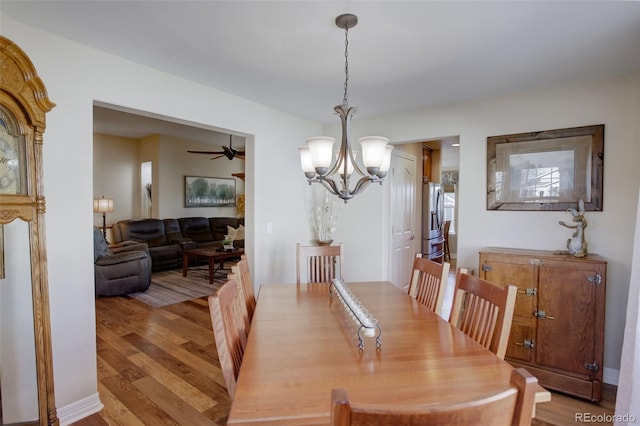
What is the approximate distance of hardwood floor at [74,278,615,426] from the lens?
205 centimetres

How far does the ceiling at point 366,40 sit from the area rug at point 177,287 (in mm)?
3029

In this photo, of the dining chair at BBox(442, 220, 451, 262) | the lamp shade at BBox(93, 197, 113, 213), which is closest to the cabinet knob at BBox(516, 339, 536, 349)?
the dining chair at BBox(442, 220, 451, 262)

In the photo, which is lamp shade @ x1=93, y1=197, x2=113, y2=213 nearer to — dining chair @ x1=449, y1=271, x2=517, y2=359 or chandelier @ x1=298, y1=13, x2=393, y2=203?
chandelier @ x1=298, y1=13, x2=393, y2=203

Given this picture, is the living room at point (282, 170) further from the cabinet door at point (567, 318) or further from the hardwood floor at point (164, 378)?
the cabinet door at point (567, 318)

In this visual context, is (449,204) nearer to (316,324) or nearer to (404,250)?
(404,250)

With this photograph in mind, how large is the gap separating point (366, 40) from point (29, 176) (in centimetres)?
205

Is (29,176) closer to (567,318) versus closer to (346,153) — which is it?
(346,153)

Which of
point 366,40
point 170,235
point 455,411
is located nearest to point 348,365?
point 455,411

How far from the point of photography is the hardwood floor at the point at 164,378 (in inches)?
80.7

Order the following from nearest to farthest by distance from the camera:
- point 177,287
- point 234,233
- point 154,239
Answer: point 177,287 < point 154,239 < point 234,233

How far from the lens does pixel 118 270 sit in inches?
170

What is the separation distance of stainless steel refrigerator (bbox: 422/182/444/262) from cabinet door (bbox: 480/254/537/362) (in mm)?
2716

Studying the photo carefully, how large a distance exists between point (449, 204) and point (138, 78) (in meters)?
8.01

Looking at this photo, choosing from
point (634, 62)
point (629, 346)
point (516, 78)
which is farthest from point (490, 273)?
point (634, 62)
